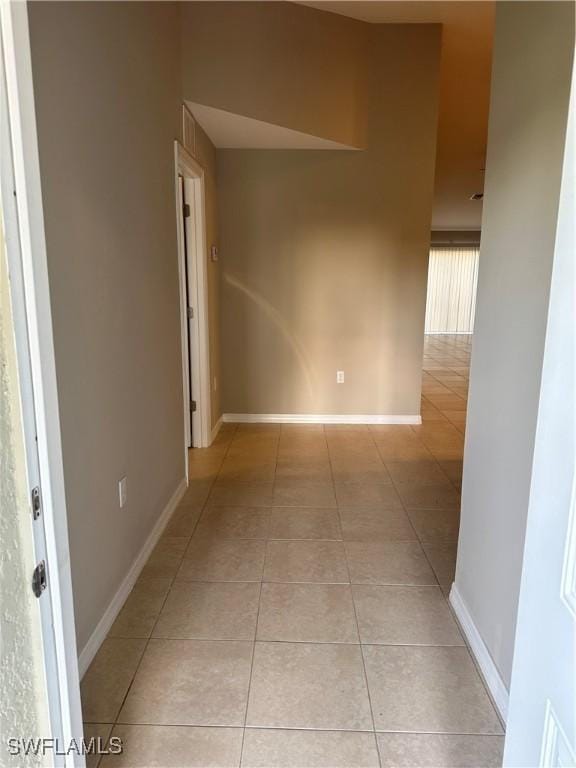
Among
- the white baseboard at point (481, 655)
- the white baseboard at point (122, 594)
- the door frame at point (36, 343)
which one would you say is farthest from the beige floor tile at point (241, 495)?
the door frame at point (36, 343)

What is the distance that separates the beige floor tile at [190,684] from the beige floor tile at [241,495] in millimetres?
1235

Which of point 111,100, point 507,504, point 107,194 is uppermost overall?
point 111,100

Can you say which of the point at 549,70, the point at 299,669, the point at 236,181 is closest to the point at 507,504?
the point at 299,669

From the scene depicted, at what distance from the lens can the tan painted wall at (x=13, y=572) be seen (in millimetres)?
833

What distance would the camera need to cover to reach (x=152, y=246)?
2.60 m

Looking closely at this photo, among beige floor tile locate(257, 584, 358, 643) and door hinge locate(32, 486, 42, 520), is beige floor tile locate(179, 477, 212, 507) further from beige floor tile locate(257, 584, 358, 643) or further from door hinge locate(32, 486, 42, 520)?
door hinge locate(32, 486, 42, 520)

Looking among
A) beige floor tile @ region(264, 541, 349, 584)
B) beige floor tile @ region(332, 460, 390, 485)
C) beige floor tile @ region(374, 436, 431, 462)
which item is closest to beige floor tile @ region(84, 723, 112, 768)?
beige floor tile @ region(264, 541, 349, 584)

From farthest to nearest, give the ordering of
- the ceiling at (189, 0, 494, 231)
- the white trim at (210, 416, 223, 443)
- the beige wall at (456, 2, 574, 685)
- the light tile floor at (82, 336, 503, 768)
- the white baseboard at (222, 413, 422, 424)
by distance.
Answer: the white baseboard at (222, 413, 422, 424), the white trim at (210, 416, 223, 443), the ceiling at (189, 0, 494, 231), the light tile floor at (82, 336, 503, 768), the beige wall at (456, 2, 574, 685)

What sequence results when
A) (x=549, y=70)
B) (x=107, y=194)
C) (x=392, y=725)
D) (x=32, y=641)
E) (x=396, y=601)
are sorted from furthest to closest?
(x=396, y=601), (x=107, y=194), (x=392, y=725), (x=549, y=70), (x=32, y=641)

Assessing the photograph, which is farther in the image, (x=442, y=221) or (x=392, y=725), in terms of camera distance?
(x=442, y=221)

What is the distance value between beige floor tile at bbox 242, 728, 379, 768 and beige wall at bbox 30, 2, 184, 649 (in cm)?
70

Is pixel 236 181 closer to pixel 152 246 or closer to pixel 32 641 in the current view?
pixel 152 246

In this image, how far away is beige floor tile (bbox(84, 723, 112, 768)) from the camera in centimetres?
142

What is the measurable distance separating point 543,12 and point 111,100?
5.06 feet
